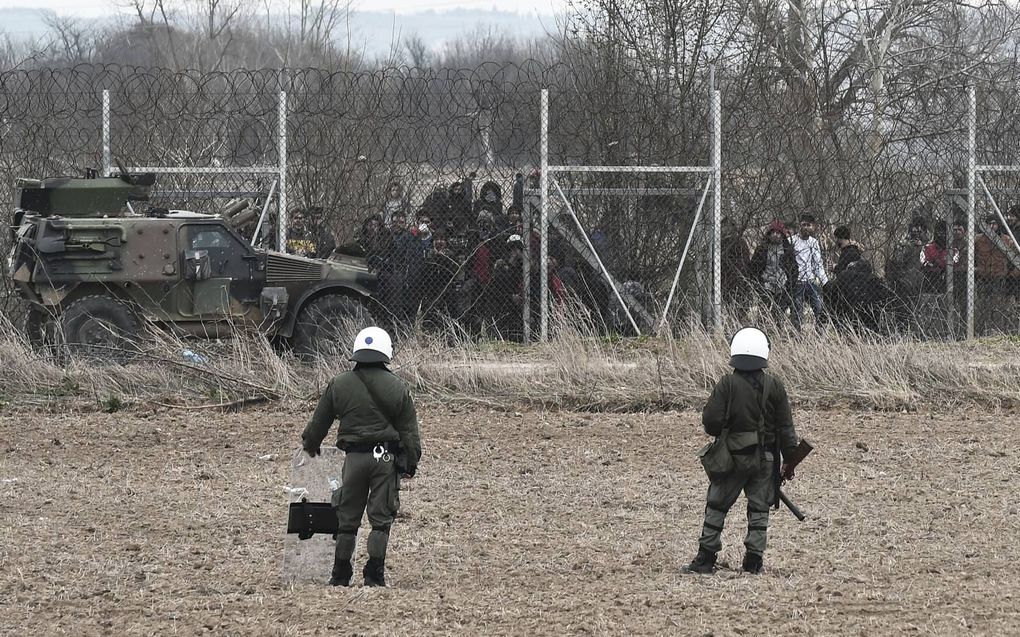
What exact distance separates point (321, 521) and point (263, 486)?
235 centimetres

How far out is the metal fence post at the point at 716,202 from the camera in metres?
13.7

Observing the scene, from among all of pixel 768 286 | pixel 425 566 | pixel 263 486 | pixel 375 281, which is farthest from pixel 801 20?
pixel 425 566

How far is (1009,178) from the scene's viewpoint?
1473 centimetres

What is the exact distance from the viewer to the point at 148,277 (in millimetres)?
12703

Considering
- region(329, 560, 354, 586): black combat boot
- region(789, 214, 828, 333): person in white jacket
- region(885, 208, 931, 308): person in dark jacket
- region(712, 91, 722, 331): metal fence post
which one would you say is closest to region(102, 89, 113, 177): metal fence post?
region(712, 91, 722, 331): metal fence post

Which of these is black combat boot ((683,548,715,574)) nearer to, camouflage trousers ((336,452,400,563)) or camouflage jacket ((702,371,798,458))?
camouflage jacket ((702,371,798,458))

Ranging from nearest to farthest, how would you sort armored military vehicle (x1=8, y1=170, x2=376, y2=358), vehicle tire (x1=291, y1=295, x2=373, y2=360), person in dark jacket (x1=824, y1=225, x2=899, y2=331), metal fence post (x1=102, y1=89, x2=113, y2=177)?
1. armored military vehicle (x1=8, y1=170, x2=376, y2=358)
2. vehicle tire (x1=291, y1=295, x2=373, y2=360)
3. metal fence post (x1=102, y1=89, x2=113, y2=177)
4. person in dark jacket (x1=824, y1=225, x2=899, y2=331)

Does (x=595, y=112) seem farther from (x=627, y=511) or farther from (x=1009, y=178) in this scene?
(x=627, y=511)

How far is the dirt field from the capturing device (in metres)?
6.04

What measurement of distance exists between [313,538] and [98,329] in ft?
19.9

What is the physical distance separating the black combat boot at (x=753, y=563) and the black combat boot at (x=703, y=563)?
6.2 inches

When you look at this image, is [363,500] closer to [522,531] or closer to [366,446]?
[366,446]

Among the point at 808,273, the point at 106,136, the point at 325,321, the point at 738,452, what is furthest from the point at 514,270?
the point at 738,452

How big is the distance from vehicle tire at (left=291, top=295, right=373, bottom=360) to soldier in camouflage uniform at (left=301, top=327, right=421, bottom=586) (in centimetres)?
604
